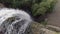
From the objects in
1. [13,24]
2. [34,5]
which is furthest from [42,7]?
[13,24]

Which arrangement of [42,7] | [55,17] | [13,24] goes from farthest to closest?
[55,17], [42,7], [13,24]

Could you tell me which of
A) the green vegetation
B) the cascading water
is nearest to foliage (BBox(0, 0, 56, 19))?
the green vegetation

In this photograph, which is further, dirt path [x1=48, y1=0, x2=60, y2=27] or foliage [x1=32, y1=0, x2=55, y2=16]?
dirt path [x1=48, y1=0, x2=60, y2=27]

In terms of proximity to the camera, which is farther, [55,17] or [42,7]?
[55,17]

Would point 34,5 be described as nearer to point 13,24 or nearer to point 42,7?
point 42,7

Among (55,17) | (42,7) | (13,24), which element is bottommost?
(55,17)

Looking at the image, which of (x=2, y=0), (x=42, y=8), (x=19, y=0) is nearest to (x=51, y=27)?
(x=42, y=8)

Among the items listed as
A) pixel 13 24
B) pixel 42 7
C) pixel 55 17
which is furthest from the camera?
pixel 55 17

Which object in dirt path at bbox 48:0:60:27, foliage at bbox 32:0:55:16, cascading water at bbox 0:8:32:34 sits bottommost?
dirt path at bbox 48:0:60:27

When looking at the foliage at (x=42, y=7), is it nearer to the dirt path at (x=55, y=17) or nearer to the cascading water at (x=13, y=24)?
the dirt path at (x=55, y=17)

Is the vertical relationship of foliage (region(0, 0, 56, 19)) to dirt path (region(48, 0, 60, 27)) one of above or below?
above

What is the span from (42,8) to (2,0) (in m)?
0.90

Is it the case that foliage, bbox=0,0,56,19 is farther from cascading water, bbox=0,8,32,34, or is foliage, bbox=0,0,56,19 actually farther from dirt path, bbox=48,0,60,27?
cascading water, bbox=0,8,32,34

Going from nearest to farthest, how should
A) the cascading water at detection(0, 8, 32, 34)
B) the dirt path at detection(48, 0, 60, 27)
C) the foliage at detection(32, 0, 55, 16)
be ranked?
the cascading water at detection(0, 8, 32, 34), the foliage at detection(32, 0, 55, 16), the dirt path at detection(48, 0, 60, 27)
